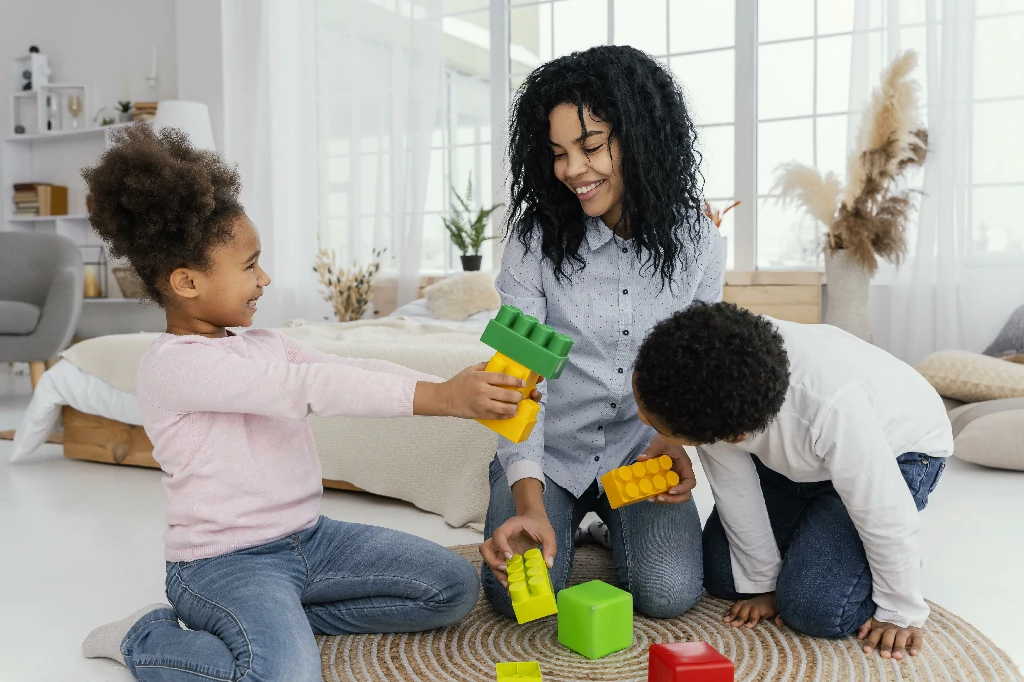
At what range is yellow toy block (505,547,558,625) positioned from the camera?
1261 mm

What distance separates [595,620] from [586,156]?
74 cm

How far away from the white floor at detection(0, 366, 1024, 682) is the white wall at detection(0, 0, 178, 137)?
3.41 m

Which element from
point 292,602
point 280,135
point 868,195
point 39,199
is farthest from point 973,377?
point 39,199

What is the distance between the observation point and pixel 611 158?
1475 mm

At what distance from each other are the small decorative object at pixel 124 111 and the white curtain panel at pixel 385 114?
134 cm

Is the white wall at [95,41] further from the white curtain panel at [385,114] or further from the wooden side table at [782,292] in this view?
the wooden side table at [782,292]

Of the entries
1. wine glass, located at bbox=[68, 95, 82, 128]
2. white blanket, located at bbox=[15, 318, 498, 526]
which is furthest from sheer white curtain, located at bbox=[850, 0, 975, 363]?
wine glass, located at bbox=[68, 95, 82, 128]

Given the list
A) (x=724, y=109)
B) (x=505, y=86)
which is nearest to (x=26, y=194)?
(x=505, y=86)

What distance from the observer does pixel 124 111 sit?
5.43m

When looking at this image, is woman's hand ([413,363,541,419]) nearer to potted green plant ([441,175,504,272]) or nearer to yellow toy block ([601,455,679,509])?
yellow toy block ([601,455,679,509])

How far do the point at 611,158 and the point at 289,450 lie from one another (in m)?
0.70

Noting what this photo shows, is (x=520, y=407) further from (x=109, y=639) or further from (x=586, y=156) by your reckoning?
(x=109, y=639)

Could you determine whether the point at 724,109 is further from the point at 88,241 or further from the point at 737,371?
the point at 88,241

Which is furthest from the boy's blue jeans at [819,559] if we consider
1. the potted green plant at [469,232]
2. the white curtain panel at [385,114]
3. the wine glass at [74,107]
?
the wine glass at [74,107]
